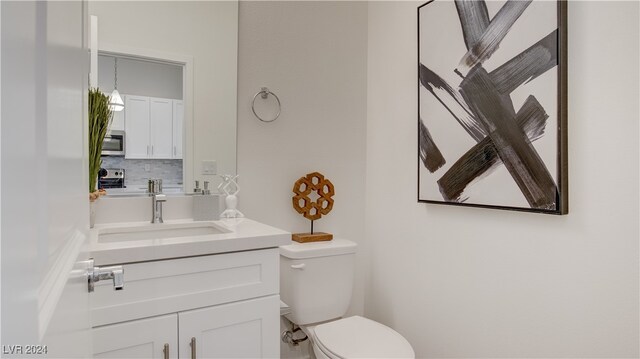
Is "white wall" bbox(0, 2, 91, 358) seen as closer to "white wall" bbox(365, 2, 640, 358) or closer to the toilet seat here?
the toilet seat

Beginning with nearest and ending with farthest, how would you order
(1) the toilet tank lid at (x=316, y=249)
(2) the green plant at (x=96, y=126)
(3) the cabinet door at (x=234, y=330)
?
1. (3) the cabinet door at (x=234, y=330)
2. (2) the green plant at (x=96, y=126)
3. (1) the toilet tank lid at (x=316, y=249)

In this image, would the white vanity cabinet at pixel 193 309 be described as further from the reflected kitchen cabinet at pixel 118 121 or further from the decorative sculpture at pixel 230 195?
the reflected kitchen cabinet at pixel 118 121

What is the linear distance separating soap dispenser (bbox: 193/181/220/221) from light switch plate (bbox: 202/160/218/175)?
0.30 feet

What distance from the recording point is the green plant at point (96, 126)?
140 cm

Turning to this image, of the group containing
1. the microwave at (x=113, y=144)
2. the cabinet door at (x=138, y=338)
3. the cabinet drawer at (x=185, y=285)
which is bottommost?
the cabinet door at (x=138, y=338)

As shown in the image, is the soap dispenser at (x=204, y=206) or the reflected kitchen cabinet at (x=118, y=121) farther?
the soap dispenser at (x=204, y=206)

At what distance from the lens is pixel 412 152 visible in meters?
1.93

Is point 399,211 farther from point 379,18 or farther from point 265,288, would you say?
point 379,18

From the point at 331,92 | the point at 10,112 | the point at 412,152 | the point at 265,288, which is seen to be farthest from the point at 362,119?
the point at 10,112

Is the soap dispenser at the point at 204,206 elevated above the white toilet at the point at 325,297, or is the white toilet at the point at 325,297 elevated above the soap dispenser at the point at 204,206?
the soap dispenser at the point at 204,206

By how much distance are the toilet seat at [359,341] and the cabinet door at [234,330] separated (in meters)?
0.23

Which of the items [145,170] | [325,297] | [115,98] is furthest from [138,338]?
[115,98]

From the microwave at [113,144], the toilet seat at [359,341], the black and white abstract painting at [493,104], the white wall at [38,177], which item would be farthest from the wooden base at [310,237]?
the white wall at [38,177]

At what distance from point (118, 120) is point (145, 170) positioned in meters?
0.23
